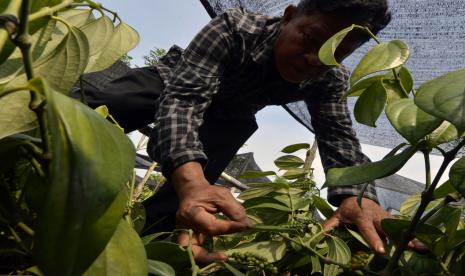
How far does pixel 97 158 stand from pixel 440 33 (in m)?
2.49

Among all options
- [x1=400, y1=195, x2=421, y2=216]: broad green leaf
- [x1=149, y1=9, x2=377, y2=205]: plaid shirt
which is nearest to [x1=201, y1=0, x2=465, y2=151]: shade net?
[x1=149, y1=9, x2=377, y2=205]: plaid shirt

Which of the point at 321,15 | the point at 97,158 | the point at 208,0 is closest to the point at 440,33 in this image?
the point at 208,0

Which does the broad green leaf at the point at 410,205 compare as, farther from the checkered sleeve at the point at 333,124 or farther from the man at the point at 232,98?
the checkered sleeve at the point at 333,124

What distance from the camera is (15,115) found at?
1.18ft

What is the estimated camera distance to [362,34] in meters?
1.05

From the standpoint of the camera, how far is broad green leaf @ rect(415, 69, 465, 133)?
0.33 meters

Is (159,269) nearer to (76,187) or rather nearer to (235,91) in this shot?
(76,187)

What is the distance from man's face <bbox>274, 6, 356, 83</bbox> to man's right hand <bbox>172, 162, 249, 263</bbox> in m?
0.34

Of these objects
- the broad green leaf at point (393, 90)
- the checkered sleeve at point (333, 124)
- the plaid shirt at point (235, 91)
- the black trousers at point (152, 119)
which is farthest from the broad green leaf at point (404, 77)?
the black trousers at point (152, 119)

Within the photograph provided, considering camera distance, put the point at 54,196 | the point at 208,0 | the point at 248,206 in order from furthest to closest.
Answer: the point at 208,0 < the point at 248,206 < the point at 54,196

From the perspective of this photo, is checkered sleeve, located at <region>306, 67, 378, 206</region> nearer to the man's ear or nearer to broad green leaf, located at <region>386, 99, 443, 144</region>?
the man's ear

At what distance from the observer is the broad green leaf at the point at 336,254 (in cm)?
61

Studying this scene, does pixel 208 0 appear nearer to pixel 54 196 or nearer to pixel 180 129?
pixel 180 129

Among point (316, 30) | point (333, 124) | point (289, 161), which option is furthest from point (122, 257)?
point (333, 124)
